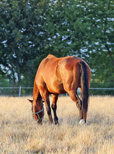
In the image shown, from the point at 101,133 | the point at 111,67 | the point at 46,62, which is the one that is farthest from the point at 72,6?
the point at 101,133

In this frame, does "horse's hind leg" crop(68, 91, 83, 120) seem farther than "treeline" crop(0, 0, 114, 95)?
No

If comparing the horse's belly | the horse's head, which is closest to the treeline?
the horse's head

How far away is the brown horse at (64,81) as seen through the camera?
5.66 m

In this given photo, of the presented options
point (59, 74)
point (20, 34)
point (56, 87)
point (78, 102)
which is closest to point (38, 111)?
point (56, 87)

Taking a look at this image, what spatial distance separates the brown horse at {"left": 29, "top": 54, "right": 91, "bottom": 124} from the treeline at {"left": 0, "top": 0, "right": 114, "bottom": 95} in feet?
54.9

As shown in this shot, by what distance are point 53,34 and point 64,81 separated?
22.4 metres

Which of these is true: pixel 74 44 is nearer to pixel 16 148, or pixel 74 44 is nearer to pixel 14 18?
pixel 14 18

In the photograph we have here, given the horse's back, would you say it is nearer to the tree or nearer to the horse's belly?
the horse's belly

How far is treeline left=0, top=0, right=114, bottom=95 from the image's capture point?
24.1 m

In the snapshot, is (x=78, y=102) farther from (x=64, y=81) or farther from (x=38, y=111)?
(x=38, y=111)

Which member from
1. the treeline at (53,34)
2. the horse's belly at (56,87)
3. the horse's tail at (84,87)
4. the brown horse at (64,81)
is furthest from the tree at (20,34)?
the horse's tail at (84,87)

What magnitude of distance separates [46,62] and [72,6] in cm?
2217

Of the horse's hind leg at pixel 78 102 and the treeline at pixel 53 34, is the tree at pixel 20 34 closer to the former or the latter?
the treeline at pixel 53 34

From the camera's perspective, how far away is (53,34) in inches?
1083
